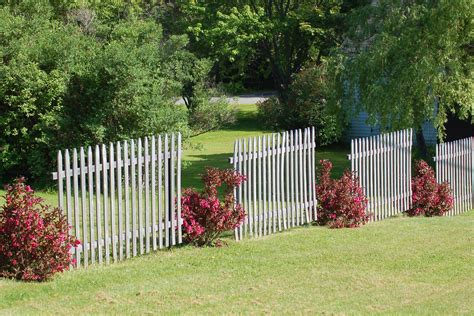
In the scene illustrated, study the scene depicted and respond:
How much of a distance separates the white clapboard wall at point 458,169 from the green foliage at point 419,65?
7.60 ft

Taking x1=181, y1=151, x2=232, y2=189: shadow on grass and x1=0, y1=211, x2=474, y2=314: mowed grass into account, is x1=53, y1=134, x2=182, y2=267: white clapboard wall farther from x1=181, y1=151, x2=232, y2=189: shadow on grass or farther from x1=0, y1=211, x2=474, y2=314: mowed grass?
x1=181, y1=151, x2=232, y2=189: shadow on grass

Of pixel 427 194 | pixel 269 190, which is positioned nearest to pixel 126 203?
pixel 269 190

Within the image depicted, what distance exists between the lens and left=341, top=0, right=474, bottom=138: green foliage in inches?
796

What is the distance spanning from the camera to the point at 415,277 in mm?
10016

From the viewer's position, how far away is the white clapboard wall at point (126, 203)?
32.5 feet

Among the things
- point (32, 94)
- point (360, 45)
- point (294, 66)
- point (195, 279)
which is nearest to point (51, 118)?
point (32, 94)

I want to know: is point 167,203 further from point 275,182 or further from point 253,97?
point 253,97

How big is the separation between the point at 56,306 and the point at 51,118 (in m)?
13.5

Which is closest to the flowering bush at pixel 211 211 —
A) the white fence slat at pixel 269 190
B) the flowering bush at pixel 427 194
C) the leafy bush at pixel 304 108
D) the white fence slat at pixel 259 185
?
the white fence slat at pixel 259 185

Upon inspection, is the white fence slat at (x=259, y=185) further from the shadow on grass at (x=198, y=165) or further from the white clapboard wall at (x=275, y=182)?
the shadow on grass at (x=198, y=165)

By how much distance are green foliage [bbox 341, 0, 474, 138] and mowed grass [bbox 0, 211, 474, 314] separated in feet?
27.7

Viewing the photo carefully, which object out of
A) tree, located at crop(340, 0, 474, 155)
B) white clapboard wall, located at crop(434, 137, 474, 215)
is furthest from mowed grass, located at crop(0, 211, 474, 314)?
tree, located at crop(340, 0, 474, 155)

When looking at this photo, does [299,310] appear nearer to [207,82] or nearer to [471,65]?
[471,65]

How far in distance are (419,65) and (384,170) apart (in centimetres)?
588
